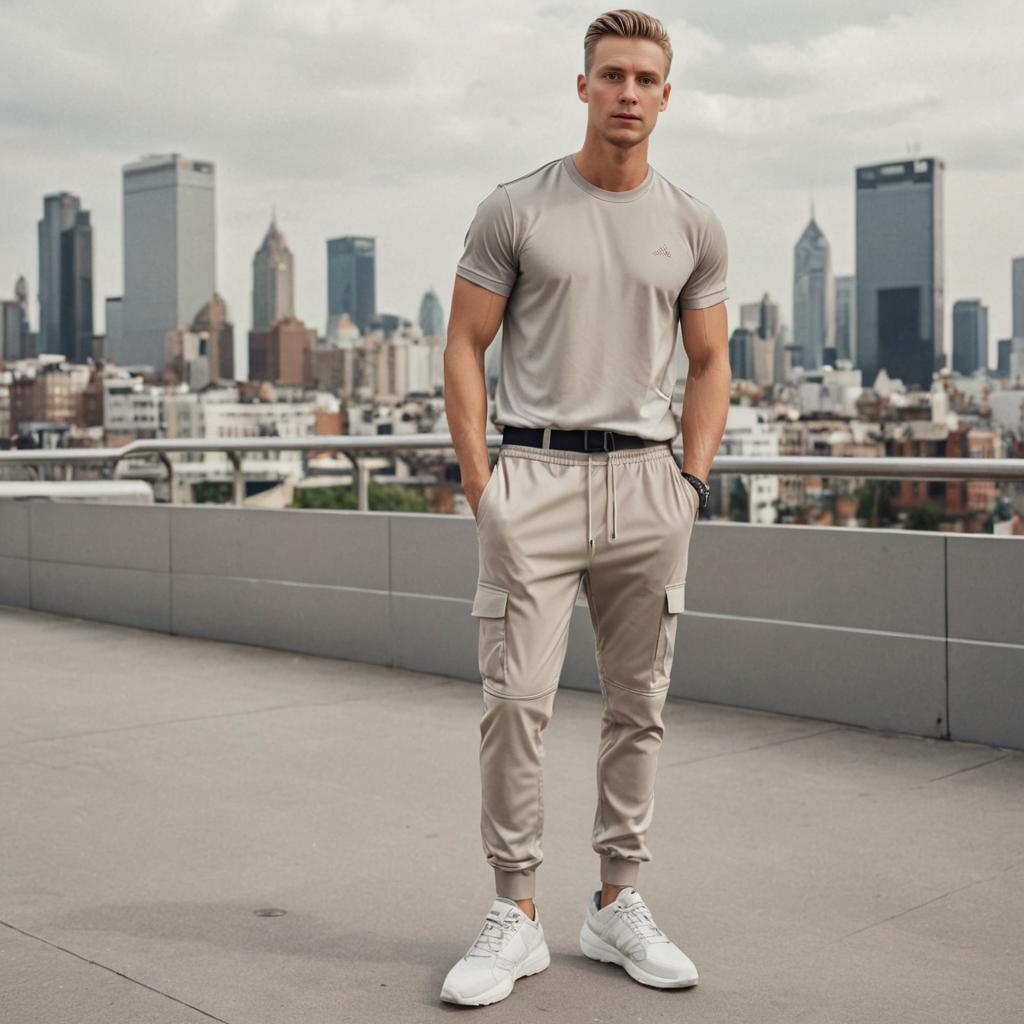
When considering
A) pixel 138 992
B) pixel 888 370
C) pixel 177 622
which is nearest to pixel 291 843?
pixel 138 992

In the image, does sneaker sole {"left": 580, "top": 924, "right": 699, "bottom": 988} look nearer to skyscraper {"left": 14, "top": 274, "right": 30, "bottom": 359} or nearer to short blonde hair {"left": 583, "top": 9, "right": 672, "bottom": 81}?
short blonde hair {"left": 583, "top": 9, "right": 672, "bottom": 81}

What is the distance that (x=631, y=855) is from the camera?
2.76 metres

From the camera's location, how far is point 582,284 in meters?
2.58

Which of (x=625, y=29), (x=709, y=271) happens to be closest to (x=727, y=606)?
(x=709, y=271)

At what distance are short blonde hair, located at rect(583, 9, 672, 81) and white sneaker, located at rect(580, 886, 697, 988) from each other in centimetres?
154

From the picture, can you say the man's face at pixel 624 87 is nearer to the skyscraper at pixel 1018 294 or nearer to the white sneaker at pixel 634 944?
the white sneaker at pixel 634 944

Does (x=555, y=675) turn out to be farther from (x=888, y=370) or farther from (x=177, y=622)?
(x=888, y=370)

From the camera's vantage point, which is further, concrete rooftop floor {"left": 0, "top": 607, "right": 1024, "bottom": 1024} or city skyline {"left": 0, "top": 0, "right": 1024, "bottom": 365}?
city skyline {"left": 0, "top": 0, "right": 1024, "bottom": 365}

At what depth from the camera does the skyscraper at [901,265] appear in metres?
48.6

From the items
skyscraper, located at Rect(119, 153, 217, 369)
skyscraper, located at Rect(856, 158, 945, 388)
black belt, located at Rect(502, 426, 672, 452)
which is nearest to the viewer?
black belt, located at Rect(502, 426, 672, 452)

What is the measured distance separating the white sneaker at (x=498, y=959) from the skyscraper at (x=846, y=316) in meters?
43.5

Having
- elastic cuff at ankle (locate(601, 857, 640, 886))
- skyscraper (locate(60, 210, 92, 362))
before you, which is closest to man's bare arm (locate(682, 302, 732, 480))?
elastic cuff at ankle (locate(601, 857, 640, 886))

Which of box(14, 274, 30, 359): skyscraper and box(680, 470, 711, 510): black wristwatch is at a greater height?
box(14, 274, 30, 359): skyscraper

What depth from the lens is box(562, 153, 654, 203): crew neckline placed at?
2623 millimetres
